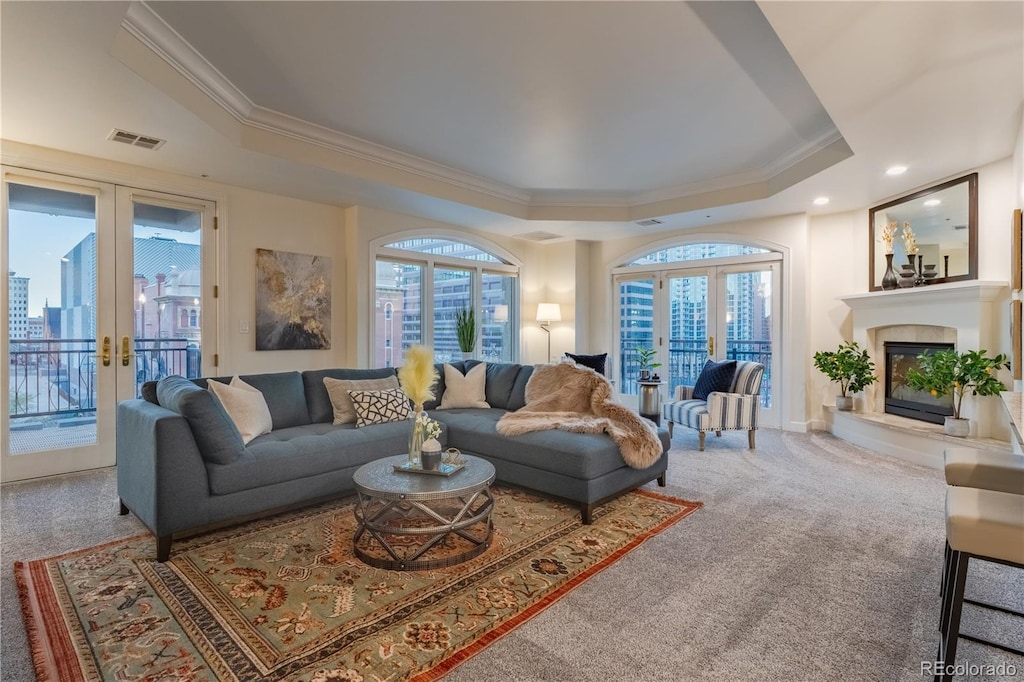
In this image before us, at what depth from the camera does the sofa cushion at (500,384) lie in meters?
4.60

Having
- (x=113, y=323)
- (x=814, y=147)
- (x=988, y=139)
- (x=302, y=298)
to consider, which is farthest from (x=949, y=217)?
(x=113, y=323)

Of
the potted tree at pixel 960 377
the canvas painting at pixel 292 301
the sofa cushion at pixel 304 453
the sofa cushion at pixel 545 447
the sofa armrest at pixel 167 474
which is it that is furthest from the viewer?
the canvas painting at pixel 292 301

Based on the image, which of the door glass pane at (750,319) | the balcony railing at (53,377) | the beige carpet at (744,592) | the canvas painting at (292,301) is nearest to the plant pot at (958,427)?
the beige carpet at (744,592)

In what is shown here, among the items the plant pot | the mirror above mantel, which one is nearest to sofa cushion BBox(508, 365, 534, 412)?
the plant pot

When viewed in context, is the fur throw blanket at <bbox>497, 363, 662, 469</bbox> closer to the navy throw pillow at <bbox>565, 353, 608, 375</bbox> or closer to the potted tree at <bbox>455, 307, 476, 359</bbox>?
the navy throw pillow at <bbox>565, 353, 608, 375</bbox>

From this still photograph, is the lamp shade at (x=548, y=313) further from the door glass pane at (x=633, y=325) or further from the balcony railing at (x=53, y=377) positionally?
the balcony railing at (x=53, y=377)

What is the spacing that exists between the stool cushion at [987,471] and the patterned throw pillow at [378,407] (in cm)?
311

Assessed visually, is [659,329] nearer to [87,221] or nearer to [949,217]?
[949,217]

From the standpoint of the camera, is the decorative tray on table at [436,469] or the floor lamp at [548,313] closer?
the decorative tray on table at [436,469]

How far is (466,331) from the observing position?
673cm

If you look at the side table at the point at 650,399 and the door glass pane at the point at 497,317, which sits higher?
the door glass pane at the point at 497,317

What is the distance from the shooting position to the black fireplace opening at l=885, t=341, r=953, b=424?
4.68 meters

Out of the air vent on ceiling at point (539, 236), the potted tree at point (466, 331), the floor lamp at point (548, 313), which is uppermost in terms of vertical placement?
the air vent on ceiling at point (539, 236)

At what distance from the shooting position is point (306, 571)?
237 centimetres
